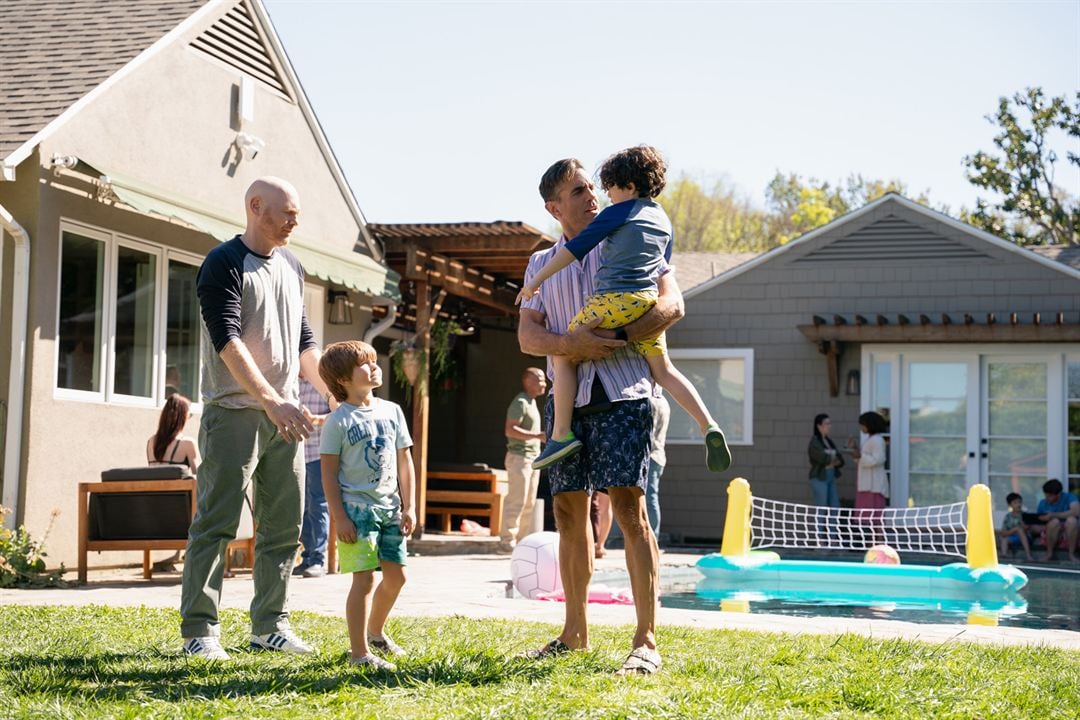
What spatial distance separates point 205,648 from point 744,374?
11.7 m

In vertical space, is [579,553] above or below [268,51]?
below

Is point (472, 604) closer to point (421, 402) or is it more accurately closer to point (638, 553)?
point (638, 553)

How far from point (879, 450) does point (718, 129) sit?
2533 centimetres

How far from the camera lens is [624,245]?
14.0 ft

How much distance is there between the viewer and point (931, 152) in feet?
126

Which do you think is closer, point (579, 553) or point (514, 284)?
point (579, 553)

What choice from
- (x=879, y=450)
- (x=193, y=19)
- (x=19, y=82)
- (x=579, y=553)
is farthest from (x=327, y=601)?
(x=879, y=450)

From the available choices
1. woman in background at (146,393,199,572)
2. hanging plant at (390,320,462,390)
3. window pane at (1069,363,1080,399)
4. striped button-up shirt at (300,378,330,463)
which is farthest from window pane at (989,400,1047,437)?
woman in background at (146,393,199,572)

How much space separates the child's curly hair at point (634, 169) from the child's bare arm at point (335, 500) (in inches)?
53.8

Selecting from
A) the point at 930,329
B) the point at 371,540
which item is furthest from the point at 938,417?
the point at 371,540

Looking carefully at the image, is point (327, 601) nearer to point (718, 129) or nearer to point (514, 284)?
point (514, 284)

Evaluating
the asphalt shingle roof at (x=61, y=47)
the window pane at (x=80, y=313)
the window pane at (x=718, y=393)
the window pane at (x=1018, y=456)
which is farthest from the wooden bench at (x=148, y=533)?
the window pane at (x=1018, y=456)

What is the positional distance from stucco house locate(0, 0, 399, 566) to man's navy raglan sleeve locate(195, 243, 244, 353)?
14.1 feet

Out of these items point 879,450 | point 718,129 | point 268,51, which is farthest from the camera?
point 718,129
